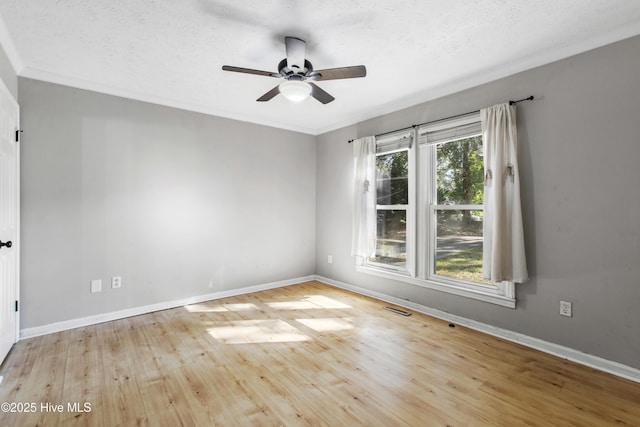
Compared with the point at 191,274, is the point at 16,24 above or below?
above

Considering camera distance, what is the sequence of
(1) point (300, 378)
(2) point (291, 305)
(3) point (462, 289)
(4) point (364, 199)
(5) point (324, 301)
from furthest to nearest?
(4) point (364, 199) < (5) point (324, 301) < (2) point (291, 305) < (3) point (462, 289) < (1) point (300, 378)

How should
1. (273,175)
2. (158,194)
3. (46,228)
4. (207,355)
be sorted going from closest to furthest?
(207,355) < (46,228) < (158,194) < (273,175)

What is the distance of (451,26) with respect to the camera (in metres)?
2.30

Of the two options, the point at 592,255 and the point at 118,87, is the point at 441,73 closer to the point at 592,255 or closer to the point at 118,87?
the point at 592,255

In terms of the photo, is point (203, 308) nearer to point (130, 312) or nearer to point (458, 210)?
point (130, 312)

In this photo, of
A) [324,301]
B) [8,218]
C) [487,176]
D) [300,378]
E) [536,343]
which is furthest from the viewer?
[324,301]

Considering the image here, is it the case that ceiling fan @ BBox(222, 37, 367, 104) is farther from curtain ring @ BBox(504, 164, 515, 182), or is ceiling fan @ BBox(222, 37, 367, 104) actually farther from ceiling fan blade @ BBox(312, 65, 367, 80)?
curtain ring @ BBox(504, 164, 515, 182)

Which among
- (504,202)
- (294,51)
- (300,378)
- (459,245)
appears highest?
(294,51)

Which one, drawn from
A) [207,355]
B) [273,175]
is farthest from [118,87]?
[207,355]

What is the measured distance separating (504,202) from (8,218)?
4366mm

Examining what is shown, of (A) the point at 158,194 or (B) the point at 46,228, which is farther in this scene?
(A) the point at 158,194

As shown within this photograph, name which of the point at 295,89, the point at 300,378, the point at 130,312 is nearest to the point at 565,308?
the point at 300,378

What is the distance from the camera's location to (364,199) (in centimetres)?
429

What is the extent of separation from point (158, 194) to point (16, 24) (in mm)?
1879
